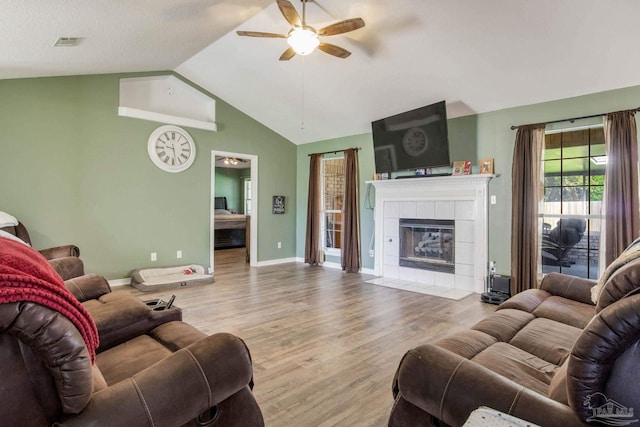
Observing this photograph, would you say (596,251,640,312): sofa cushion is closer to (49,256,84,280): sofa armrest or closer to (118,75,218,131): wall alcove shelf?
(49,256,84,280): sofa armrest

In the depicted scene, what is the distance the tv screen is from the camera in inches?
179

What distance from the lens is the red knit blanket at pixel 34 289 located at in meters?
0.82

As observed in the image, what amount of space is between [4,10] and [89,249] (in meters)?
3.17

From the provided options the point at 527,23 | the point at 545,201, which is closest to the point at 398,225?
the point at 545,201

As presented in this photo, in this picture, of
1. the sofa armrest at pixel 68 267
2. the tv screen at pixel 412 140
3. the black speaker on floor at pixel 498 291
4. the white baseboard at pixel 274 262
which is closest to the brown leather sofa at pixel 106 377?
the sofa armrest at pixel 68 267

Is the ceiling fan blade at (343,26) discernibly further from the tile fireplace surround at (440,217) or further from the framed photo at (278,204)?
the framed photo at (278,204)

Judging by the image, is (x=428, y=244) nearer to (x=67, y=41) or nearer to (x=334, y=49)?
(x=334, y=49)

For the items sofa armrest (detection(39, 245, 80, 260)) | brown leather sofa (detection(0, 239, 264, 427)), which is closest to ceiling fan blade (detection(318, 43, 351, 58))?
brown leather sofa (detection(0, 239, 264, 427))

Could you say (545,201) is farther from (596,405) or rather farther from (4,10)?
(4,10)

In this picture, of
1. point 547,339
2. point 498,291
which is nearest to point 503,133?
point 498,291

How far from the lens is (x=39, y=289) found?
2.88 ft

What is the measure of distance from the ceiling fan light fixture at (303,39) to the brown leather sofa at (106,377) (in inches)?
105

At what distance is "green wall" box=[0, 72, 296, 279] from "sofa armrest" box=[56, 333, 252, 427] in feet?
14.6

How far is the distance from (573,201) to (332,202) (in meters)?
3.95
